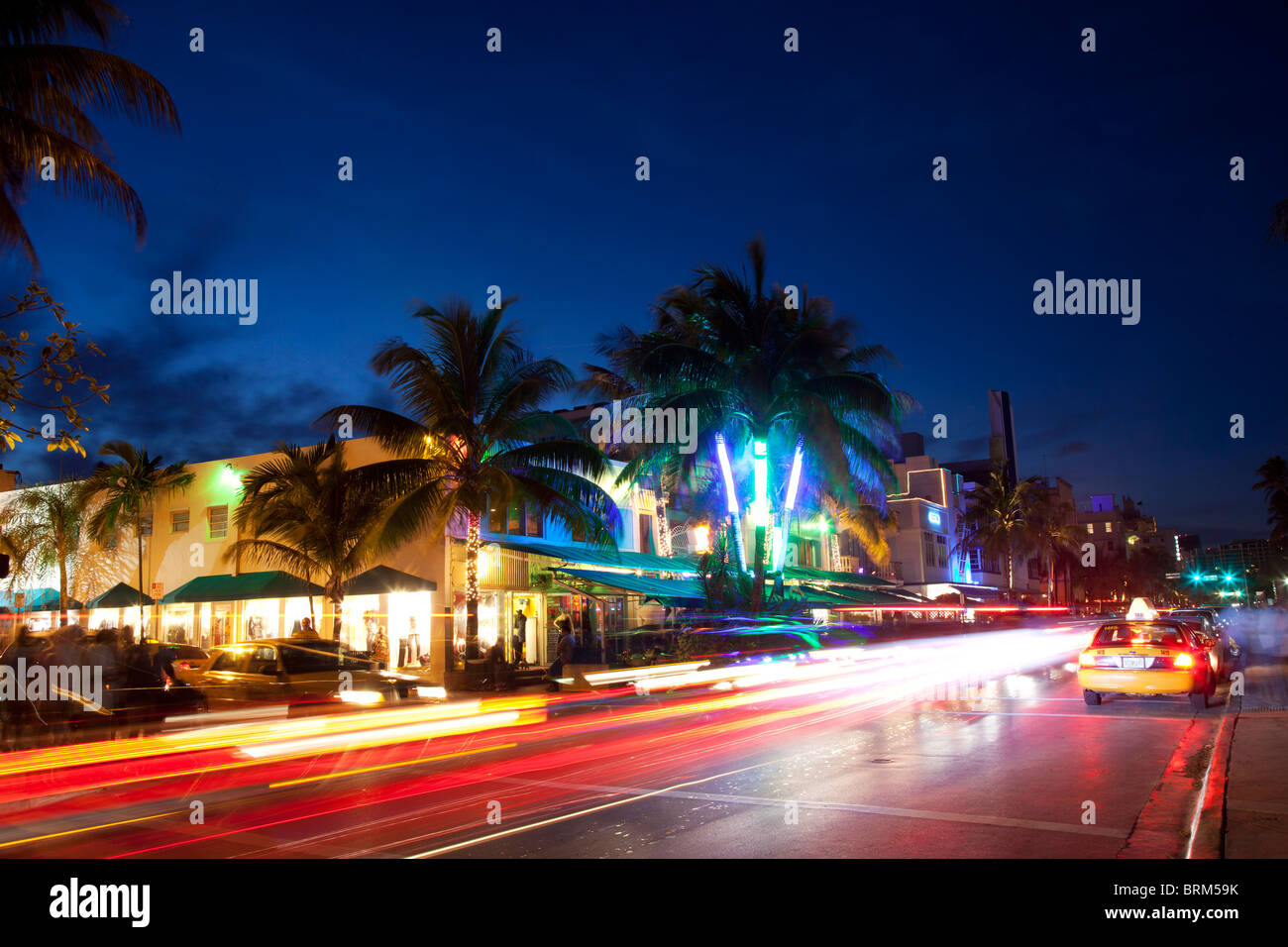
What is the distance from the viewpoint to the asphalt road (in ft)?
22.6

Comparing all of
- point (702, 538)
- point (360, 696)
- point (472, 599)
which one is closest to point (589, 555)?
point (472, 599)

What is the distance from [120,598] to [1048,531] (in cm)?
6426

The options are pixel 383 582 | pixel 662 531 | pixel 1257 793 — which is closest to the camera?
pixel 1257 793

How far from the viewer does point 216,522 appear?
1219 inches

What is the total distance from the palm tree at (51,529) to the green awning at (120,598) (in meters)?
1.10

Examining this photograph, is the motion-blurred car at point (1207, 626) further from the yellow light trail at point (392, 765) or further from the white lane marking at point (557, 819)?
the yellow light trail at point (392, 765)

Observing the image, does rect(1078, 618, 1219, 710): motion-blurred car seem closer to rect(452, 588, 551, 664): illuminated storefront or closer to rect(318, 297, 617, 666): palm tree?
rect(318, 297, 617, 666): palm tree

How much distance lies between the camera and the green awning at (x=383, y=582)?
26.1 metres

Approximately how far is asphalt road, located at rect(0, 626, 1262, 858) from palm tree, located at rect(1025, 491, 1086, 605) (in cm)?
6108

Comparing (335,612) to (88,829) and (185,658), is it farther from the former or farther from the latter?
(88,829)

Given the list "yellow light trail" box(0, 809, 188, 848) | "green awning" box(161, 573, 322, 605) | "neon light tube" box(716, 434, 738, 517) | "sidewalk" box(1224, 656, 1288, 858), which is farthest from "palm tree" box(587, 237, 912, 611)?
"yellow light trail" box(0, 809, 188, 848)

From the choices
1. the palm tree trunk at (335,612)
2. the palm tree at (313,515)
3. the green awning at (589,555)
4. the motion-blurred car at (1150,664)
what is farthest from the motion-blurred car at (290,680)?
the motion-blurred car at (1150,664)
